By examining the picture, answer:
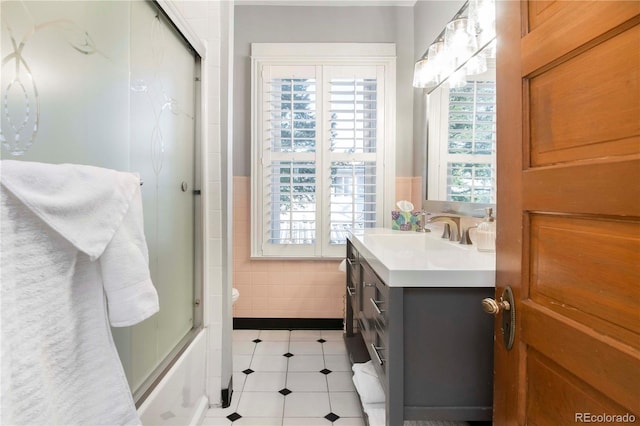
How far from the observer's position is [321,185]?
2709 millimetres

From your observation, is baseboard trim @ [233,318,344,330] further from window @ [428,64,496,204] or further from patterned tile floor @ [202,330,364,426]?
window @ [428,64,496,204]

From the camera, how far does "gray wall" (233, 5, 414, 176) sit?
2.70 m

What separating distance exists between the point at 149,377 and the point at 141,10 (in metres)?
1.31

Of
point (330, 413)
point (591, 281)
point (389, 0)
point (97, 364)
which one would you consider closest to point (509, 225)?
point (591, 281)

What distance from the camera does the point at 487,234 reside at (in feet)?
4.74

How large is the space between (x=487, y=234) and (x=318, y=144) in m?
1.61

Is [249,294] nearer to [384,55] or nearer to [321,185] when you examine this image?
[321,185]

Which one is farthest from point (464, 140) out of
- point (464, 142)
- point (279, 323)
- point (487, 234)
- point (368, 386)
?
point (279, 323)

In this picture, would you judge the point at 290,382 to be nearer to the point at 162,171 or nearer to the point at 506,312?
the point at 162,171

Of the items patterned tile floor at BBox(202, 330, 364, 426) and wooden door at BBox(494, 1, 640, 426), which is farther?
patterned tile floor at BBox(202, 330, 364, 426)

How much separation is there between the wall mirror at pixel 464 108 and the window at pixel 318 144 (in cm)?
51

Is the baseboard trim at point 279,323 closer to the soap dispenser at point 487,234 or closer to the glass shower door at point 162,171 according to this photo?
the glass shower door at point 162,171

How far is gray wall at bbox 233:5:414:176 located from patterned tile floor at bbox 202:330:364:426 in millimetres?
1635

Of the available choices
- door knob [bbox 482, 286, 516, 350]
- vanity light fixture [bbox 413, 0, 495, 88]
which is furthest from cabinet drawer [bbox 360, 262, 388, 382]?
vanity light fixture [bbox 413, 0, 495, 88]
